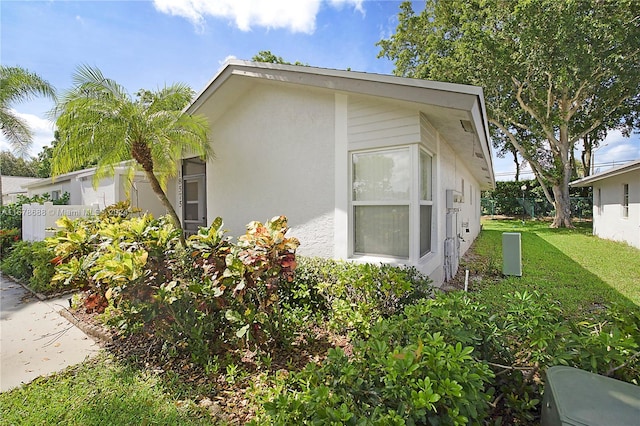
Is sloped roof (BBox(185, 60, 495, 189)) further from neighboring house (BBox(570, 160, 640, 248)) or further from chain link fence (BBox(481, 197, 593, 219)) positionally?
chain link fence (BBox(481, 197, 593, 219))

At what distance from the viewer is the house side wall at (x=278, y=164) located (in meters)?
5.86

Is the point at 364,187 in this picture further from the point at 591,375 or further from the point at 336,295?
the point at 591,375

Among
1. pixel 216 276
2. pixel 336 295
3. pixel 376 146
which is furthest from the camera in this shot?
pixel 376 146

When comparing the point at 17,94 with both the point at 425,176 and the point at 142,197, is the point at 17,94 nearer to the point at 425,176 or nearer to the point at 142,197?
the point at 142,197

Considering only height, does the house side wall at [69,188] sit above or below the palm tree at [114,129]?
below

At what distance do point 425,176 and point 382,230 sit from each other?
129cm

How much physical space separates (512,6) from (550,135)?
842 centimetres

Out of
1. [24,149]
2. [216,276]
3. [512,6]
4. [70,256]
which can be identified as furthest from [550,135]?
[24,149]

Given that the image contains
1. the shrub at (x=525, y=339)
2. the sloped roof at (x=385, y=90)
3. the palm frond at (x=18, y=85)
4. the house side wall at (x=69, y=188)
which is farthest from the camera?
the house side wall at (x=69, y=188)

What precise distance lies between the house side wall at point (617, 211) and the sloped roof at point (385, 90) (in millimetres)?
10164

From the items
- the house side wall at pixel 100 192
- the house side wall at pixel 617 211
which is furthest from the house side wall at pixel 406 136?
the house side wall at pixel 617 211

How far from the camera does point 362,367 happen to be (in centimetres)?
214

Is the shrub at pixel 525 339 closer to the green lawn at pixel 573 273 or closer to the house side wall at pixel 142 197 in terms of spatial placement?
the green lawn at pixel 573 273

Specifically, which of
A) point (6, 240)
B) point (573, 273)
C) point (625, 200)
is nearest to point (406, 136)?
point (573, 273)
